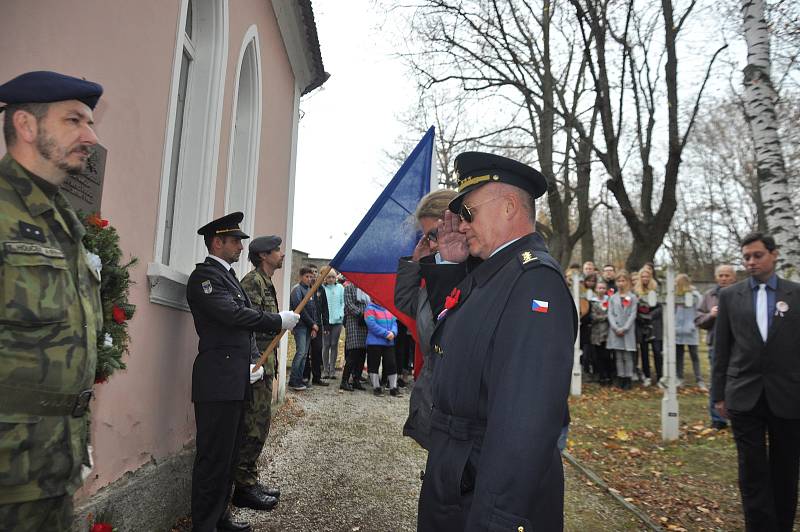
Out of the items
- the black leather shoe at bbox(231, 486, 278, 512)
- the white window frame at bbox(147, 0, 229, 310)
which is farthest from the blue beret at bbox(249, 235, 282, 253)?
the black leather shoe at bbox(231, 486, 278, 512)

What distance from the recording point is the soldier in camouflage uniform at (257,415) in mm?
4586

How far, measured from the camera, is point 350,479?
542 cm

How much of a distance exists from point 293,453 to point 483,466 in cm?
489

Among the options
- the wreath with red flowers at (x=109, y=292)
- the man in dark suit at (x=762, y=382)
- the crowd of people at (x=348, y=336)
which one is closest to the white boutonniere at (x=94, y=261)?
the wreath with red flowers at (x=109, y=292)

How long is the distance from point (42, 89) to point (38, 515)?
150cm

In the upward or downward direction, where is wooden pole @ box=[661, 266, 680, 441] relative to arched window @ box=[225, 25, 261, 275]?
downward

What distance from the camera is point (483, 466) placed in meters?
1.68

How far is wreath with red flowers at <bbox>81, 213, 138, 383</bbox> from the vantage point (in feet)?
7.57

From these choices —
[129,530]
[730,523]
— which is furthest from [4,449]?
[730,523]

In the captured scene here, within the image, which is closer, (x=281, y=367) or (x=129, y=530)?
(x=129, y=530)

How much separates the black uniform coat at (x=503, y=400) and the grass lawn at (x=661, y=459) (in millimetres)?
3590

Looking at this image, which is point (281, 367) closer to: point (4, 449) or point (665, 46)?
point (4, 449)

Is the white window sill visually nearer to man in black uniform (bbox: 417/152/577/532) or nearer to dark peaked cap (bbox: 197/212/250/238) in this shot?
dark peaked cap (bbox: 197/212/250/238)

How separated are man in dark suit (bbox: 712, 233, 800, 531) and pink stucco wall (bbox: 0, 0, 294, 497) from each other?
14.6 ft
